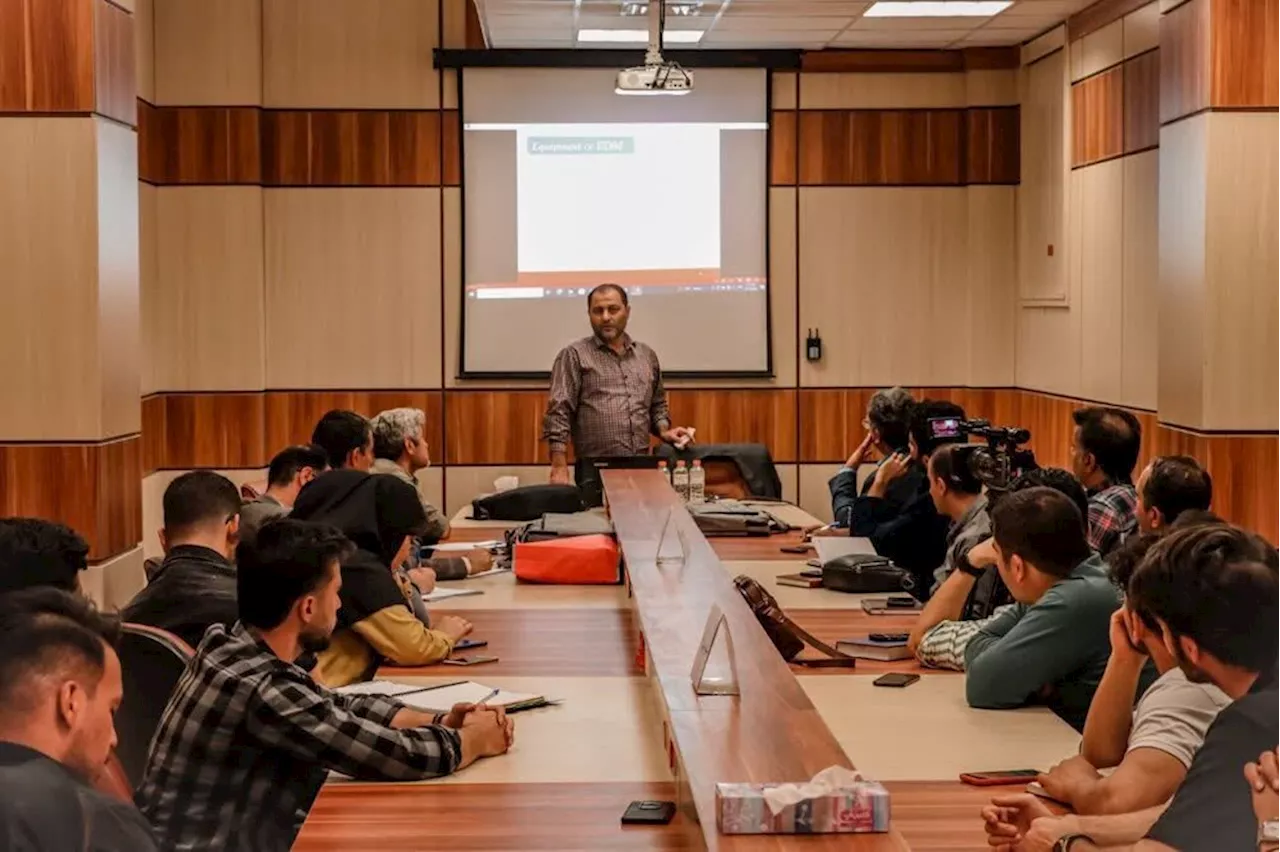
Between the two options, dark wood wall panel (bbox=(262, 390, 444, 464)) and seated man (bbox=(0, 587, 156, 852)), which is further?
dark wood wall panel (bbox=(262, 390, 444, 464))

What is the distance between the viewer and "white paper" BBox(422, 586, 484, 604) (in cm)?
548

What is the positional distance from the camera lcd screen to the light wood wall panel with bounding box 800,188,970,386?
3.84 m

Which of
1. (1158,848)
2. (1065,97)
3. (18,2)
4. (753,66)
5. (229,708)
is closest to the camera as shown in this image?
(1158,848)

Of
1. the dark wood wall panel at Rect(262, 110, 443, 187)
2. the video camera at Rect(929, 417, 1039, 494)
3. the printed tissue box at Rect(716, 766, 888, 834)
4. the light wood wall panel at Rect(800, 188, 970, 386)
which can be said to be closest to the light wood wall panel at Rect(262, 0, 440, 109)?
the dark wood wall panel at Rect(262, 110, 443, 187)

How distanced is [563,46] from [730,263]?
1462 mm

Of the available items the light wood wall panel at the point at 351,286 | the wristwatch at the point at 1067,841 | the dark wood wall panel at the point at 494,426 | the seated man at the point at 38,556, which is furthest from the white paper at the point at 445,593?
the light wood wall panel at the point at 351,286

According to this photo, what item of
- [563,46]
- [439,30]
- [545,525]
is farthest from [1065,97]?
[545,525]

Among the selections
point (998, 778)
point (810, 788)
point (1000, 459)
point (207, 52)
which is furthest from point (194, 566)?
point (207, 52)

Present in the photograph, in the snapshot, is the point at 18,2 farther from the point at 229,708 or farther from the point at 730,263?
the point at 730,263

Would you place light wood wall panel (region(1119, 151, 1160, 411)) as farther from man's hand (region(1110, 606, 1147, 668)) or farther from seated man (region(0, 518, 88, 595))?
seated man (region(0, 518, 88, 595))

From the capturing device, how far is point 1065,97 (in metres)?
8.95

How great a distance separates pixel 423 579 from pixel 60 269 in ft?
5.99

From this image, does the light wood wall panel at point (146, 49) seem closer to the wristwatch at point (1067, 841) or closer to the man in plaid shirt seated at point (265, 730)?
the man in plaid shirt seated at point (265, 730)

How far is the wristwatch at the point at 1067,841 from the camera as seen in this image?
9.11ft
